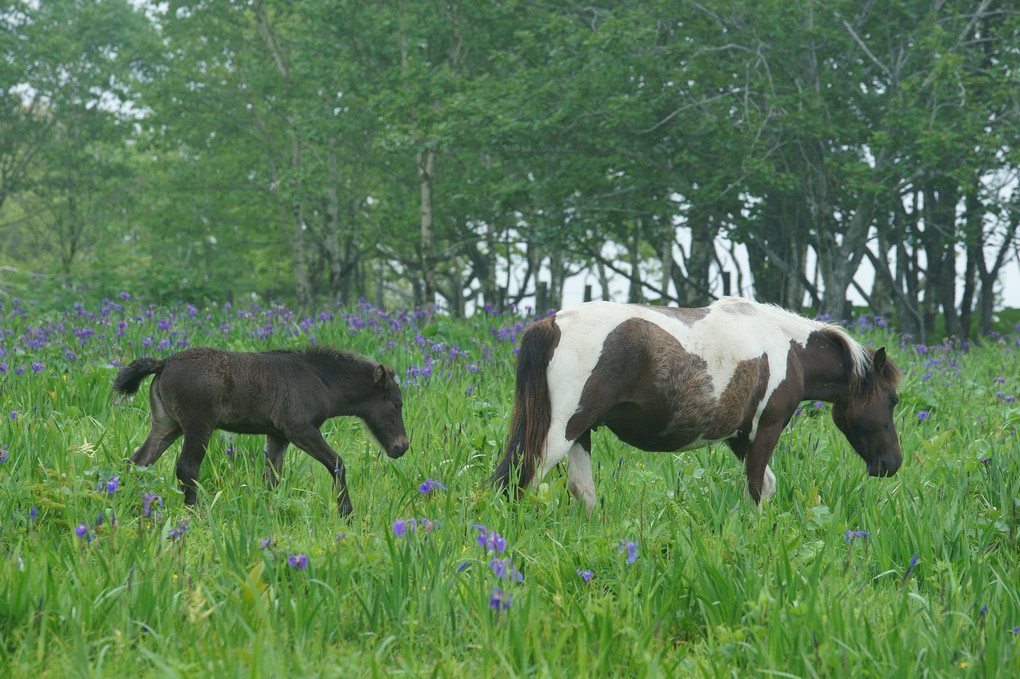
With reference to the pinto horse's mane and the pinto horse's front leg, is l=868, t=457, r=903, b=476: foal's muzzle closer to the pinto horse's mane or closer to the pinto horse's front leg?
the pinto horse's mane

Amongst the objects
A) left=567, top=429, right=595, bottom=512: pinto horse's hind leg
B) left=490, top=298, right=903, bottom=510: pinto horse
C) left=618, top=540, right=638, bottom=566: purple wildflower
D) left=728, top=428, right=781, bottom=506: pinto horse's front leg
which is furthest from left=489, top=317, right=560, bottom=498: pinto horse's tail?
left=728, top=428, right=781, bottom=506: pinto horse's front leg

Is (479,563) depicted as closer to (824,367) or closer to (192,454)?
(192,454)

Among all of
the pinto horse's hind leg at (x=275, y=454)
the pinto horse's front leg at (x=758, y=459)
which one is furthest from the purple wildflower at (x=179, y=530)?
the pinto horse's front leg at (x=758, y=459)

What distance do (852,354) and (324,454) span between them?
3387mm

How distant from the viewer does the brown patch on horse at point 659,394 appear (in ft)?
15.3

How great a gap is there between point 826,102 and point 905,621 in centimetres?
1709

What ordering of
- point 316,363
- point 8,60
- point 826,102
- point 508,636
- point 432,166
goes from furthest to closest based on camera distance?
point 8,60, point 432,166, point 826,102, point 316,363, point 508,636

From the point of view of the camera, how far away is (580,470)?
4996 mm

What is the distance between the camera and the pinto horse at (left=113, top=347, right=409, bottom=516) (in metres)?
4.70

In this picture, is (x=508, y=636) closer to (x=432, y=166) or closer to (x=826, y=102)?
(x=826, y=102)

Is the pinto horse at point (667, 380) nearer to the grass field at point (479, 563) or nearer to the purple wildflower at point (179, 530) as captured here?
the grass field at point (479, 563)

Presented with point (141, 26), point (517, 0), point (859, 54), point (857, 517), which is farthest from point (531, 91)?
point (141, 26)

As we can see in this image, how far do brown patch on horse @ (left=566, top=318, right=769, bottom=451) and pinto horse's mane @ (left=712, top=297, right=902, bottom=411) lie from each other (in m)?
0.48

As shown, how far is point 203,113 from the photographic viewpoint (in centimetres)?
2716
